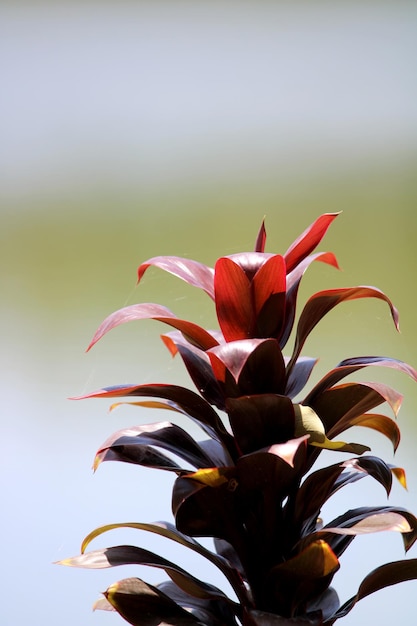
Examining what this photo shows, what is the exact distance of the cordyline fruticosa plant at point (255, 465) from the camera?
3.50 ft

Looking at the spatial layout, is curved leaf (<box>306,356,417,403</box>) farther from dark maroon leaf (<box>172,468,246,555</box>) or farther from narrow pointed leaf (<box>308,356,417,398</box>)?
dark maroon leaf (<box>172,468,246,555</box>)

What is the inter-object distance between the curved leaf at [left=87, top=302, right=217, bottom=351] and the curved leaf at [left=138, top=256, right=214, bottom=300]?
74 millimetres

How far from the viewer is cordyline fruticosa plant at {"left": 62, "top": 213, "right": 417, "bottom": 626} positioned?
3.50 ft

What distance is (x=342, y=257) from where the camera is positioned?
179cm

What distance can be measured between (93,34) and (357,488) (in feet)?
4.58

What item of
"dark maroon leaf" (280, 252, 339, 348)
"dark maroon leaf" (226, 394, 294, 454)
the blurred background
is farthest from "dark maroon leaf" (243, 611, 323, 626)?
the blurred background

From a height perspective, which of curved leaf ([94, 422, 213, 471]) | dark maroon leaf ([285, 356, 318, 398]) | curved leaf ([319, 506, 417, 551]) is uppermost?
dark maroon leaf ([285, 356, 318, 398])

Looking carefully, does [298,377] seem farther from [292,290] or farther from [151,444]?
[151,444]

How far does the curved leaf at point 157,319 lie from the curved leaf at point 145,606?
0.41m

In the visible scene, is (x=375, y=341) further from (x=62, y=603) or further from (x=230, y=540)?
(x=62, y=603)

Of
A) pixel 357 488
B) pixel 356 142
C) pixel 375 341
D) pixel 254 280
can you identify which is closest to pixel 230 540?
pixel 254 280

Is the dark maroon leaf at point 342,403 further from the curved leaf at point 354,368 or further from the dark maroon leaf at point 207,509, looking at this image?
the dark maroon leaf at point 207,509

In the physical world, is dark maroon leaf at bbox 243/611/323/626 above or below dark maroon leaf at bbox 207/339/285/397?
below

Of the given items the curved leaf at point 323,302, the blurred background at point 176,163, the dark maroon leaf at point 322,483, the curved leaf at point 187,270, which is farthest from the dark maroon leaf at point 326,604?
the blurred background at point 176,163
